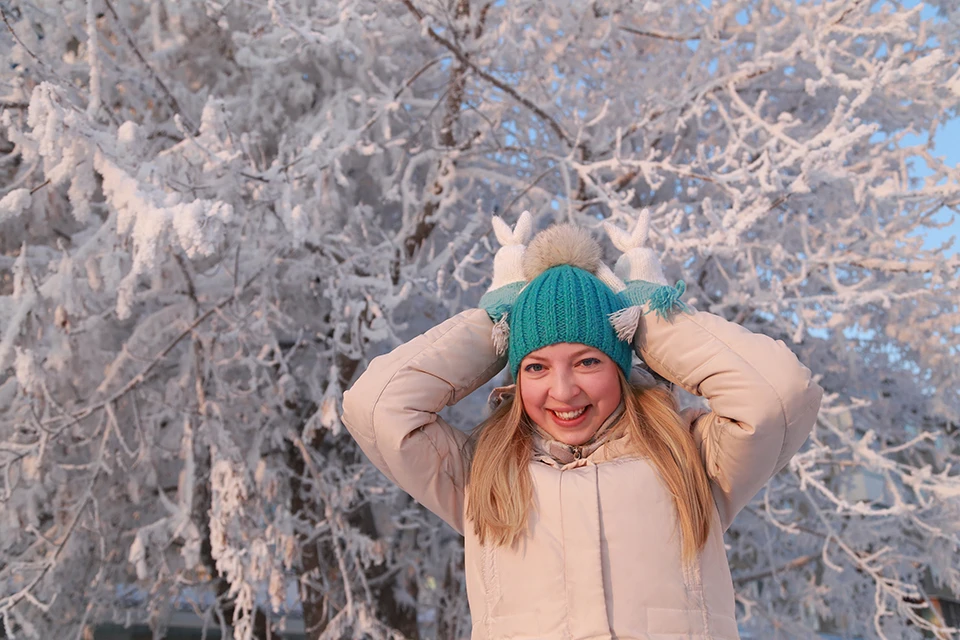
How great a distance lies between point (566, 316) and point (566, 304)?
0.10 ft

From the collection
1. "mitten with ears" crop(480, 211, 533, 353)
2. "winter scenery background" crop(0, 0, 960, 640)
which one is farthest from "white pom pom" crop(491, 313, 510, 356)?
"winter scenery background" crop(0, 0, 960, 640)

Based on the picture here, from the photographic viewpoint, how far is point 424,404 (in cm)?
175

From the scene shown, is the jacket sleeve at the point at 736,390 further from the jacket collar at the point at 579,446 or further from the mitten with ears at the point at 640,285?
the jacket collar at the point at 579,446

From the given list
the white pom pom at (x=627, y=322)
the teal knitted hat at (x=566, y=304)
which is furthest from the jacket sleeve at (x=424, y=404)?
the white pom pom at (x=627, y=322)

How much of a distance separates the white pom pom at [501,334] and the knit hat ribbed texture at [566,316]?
0.03 m

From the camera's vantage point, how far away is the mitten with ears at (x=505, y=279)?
187cm

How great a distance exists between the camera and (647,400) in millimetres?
1796

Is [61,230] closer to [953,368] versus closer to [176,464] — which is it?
[176,464]

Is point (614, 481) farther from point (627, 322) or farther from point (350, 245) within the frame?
point (350, 245)

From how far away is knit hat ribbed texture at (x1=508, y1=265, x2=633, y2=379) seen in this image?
5.67 ft

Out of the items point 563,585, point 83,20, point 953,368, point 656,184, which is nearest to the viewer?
point 563,585

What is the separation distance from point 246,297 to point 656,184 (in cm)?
236

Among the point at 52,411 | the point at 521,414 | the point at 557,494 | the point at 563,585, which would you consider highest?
the point at 52,411

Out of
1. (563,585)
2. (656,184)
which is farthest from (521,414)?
(656,184)
